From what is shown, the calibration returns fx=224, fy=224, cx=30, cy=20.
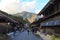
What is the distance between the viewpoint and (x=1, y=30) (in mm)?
36312

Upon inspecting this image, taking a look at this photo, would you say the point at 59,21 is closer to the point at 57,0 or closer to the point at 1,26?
the point at 57,0

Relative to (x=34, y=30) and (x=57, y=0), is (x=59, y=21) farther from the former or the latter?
(x=34, y=30)

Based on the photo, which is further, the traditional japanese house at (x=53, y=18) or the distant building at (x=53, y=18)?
the distant building at (x=53, y=18)

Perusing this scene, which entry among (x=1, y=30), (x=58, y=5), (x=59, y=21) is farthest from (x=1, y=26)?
(x=59, y=21)

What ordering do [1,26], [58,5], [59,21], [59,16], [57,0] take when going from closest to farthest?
[59,21] < [59,16] < [57,0] < [58,5] < [1,26]

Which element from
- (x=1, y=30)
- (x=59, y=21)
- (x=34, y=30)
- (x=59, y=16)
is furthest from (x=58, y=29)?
(x=34, y=30)

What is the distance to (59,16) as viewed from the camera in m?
29.1

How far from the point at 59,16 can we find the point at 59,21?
260cm

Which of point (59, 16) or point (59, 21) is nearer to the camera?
point (59, 21)

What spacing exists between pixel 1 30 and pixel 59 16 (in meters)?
11.3

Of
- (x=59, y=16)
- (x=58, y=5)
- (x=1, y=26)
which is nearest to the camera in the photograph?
(x=59, y=16)

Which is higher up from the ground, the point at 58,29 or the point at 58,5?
the point at 58,5

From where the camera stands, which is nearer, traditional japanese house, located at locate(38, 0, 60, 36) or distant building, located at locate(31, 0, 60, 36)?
traditional japanese house, located at locate(38, 0, 60, 36)

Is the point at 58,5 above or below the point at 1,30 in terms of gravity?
above
